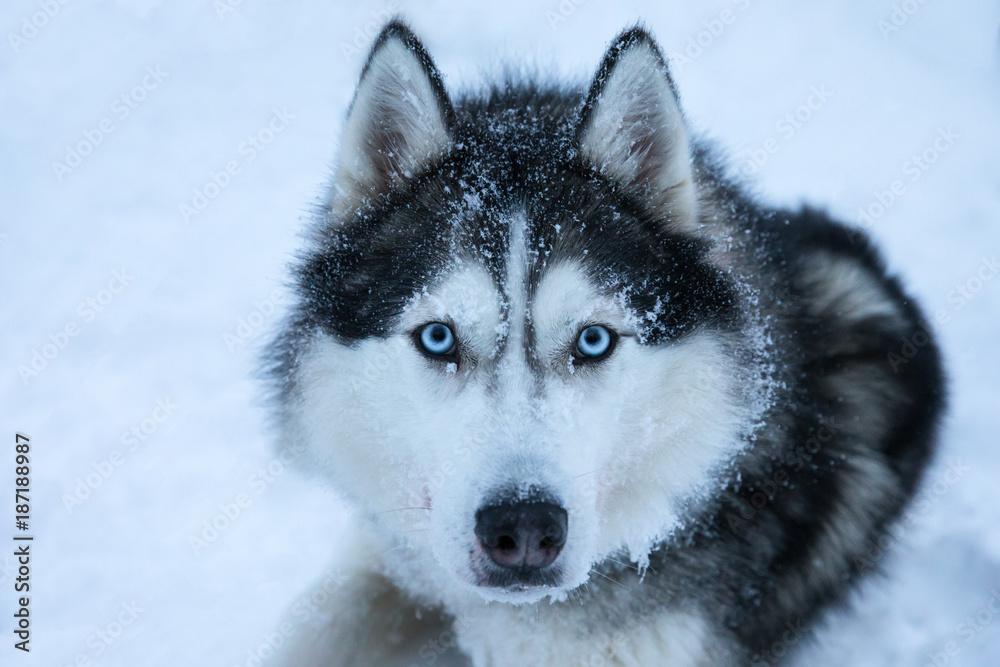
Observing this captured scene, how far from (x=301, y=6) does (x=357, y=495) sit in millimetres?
4081

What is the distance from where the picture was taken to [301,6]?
491 cm

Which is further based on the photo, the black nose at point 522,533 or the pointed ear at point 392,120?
the pointed ear at point 392,120

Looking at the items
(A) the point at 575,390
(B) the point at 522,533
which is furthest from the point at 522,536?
(A) the point at 575,390

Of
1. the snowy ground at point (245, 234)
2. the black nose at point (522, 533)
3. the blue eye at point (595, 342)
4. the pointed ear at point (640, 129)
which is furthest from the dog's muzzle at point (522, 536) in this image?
the snowy ground at point (245, 234)

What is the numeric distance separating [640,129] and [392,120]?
741 mm

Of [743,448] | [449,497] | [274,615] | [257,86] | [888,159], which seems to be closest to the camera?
[449,497]

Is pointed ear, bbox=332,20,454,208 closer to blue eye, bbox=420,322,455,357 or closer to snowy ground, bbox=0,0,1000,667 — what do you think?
blue eye, bbox=420,322,455,357

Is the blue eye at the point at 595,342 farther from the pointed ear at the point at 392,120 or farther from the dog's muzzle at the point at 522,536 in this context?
Answer: the pointed ear at the point at 392,120

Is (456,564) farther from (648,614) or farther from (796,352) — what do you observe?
(796,352)

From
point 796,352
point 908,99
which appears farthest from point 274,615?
point 908,99

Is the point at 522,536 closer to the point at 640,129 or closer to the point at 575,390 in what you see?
the point at 575,390

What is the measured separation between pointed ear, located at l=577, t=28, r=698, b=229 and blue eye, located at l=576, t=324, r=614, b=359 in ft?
1.43

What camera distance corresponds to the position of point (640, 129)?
1978mm

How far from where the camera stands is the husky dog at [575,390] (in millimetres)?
1808
